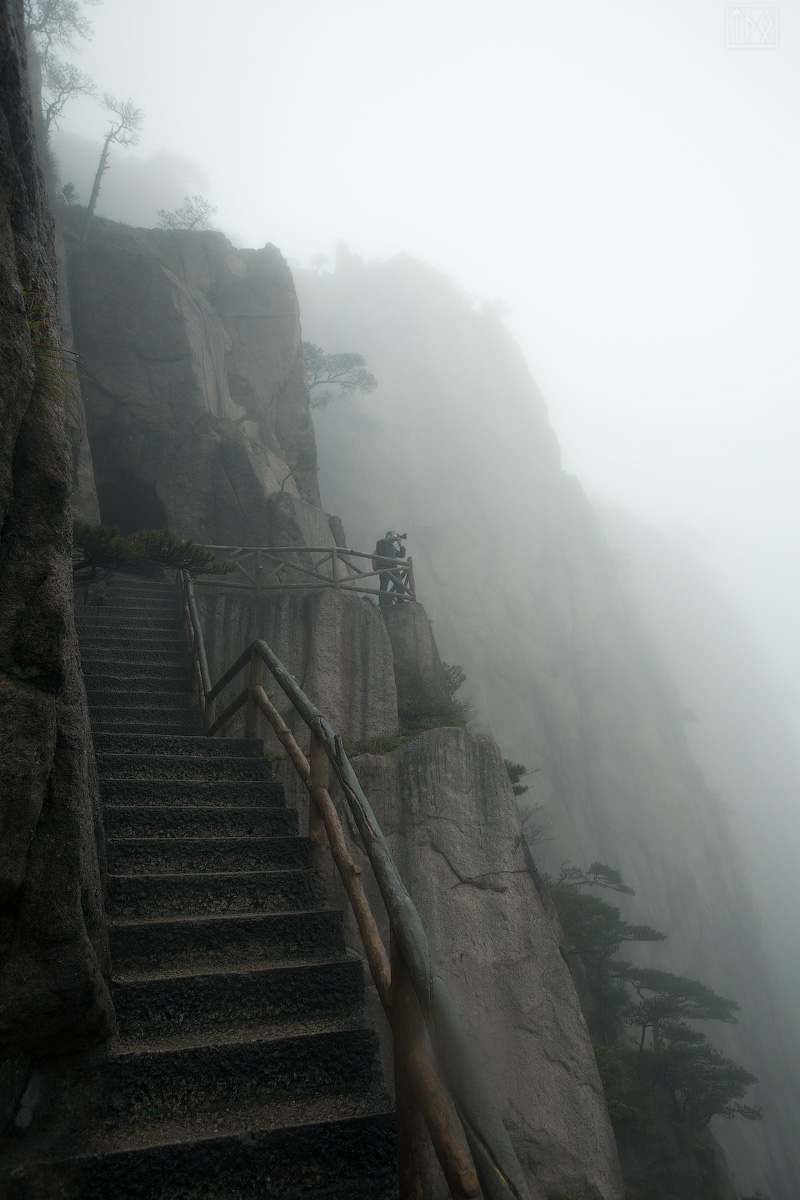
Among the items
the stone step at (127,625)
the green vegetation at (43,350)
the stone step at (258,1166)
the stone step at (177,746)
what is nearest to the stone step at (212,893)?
the stone step at (258,1166)

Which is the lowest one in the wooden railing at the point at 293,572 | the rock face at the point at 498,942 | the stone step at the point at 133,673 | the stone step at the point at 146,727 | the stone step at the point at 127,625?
the rock face at the point at 498,942

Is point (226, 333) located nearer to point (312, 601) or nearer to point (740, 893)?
point (312, 601)

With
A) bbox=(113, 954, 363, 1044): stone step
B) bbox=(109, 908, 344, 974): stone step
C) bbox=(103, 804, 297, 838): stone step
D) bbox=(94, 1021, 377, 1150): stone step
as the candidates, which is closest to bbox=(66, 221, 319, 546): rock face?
bbox=(103, 804, 297, 838): stone step

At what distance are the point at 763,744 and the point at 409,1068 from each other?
61.7 m

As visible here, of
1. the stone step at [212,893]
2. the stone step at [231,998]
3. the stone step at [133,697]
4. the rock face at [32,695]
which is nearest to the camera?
the rock face at [32,695]

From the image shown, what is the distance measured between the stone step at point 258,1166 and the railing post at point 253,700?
290 cm

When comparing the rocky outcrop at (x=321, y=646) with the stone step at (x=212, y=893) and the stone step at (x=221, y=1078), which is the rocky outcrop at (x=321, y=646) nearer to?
the stone step at (x=212, y=893)

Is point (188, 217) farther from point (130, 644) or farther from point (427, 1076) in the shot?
point (427, 1076)

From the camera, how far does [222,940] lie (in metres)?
3.20

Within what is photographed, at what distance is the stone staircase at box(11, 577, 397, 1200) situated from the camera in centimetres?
226

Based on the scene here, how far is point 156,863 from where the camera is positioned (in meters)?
3.62

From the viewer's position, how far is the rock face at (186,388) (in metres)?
15.8

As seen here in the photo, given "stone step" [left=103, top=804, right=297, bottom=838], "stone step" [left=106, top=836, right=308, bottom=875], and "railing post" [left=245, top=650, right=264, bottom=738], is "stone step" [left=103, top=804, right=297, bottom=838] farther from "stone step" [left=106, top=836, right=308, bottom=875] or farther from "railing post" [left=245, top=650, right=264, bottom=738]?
"railing post" [left=245, top=650, right=264, bottom=738]

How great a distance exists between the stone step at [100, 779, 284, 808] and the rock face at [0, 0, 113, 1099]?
1.62m
